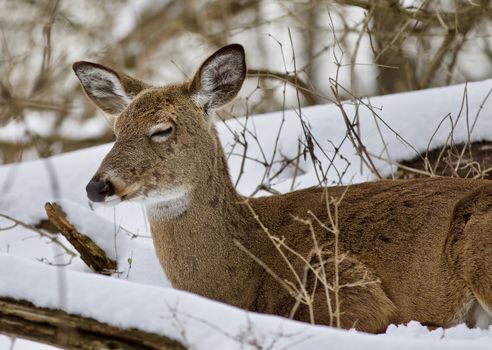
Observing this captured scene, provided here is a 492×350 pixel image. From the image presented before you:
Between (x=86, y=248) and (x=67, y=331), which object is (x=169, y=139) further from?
(x=67, y=331)

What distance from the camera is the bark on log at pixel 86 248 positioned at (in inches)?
234

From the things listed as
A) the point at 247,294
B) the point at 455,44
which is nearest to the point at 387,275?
the point at 247,294

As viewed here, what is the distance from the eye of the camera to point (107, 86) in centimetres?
599

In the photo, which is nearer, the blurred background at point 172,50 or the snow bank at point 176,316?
the snow bank at point 176,316

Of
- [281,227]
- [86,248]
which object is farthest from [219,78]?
[86,248]

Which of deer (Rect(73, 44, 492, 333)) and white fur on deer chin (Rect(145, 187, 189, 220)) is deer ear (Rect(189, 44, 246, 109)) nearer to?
deer (Rect(73, 44, 492, 333))

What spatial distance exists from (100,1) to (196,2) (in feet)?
3.95

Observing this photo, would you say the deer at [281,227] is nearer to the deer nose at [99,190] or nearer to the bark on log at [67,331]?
the deer nose at [99,190]

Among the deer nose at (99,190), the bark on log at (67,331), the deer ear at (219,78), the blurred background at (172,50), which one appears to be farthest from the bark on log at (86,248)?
the blurred background at (172,50)

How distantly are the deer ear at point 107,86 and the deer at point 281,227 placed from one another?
339 millimetres

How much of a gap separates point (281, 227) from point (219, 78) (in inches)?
36.0

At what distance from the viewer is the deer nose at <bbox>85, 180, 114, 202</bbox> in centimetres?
502

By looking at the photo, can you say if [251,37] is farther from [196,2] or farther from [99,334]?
[99,334]

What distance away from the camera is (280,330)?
149 inches
